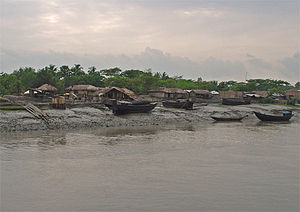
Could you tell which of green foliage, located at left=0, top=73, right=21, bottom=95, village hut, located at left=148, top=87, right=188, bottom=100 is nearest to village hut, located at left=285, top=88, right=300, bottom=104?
village hut, located at left=148, top=87, right=188, bottom=100

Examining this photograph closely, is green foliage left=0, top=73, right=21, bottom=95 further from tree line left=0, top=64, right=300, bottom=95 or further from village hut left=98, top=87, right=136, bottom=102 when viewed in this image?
village hut left=98, top=87, right=136, bottom=102

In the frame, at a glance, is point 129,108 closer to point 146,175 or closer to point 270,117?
point 270,117

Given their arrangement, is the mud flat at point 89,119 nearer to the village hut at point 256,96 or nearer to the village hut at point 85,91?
the village hut at point 85,91

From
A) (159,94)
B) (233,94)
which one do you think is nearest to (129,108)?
(159,94)

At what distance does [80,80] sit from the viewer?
61.3 meters

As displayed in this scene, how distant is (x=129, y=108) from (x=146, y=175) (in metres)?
21.5

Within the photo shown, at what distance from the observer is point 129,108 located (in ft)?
107

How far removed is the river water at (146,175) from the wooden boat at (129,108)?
12402 mm

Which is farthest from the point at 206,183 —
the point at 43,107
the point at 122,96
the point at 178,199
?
the point at 122,96

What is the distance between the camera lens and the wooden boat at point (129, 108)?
3180 centimetres

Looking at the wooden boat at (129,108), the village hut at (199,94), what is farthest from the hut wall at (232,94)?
the wooden boat at (129,108)

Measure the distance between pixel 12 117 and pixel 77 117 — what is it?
18.9 ft

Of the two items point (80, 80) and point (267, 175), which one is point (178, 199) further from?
point (80, 80)

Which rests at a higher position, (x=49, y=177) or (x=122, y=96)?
(x=122, y=96)
